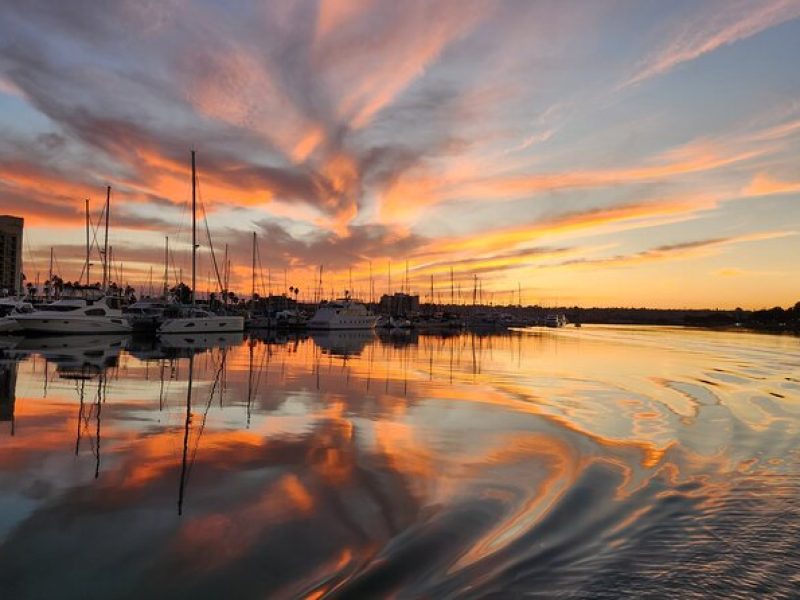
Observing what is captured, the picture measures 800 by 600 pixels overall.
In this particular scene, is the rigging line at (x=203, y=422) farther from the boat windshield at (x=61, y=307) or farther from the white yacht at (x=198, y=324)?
the white yacht at (x=198, y=324)

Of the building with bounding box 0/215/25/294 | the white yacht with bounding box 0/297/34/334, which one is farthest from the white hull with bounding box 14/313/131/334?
the building with bounding box 0/215/25/294

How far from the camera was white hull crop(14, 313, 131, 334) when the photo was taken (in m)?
→ 47.9

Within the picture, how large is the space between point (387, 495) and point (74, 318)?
159ft

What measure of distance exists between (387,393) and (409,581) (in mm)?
14947

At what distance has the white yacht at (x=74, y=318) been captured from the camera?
48.1 m

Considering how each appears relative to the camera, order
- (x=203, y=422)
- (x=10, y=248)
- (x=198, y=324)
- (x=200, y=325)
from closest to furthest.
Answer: (x=203, y=422) < (x=198, y=324) < (x=200, y=325) < (x=10, y=248)

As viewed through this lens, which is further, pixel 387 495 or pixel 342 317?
pixel 342 317

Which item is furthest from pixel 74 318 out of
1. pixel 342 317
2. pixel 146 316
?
pixel 342 317

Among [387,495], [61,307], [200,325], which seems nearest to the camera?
[387,495]

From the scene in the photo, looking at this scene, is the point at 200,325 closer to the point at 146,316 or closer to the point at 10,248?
the point at 146,316

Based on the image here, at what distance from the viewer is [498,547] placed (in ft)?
24.3

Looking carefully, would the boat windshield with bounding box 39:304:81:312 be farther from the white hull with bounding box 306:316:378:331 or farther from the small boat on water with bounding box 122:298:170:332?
the white hull with bounding box 306:316:378:331

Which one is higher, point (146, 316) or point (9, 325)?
point (146, 316)

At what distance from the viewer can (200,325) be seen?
202ft
